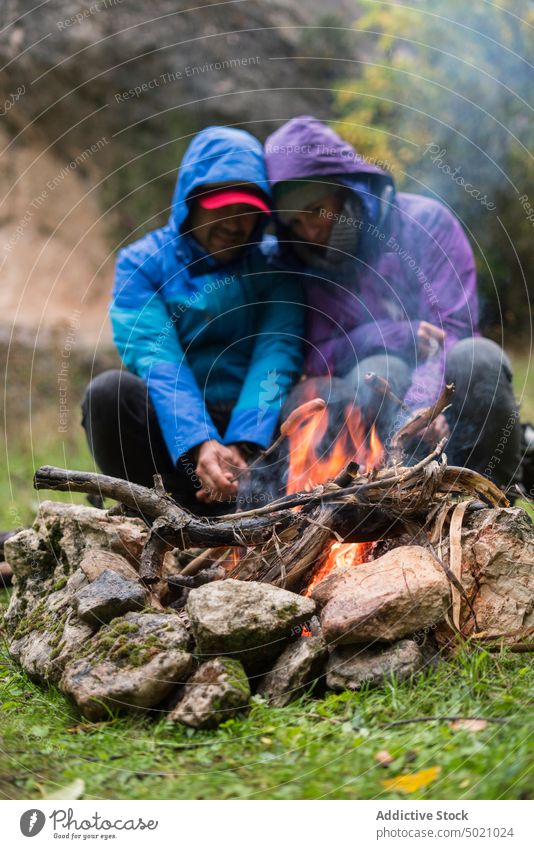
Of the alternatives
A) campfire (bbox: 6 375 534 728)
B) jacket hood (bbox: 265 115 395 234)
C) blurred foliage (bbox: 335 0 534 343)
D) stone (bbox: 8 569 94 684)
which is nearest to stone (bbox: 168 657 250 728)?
campfire (bbox: 6 375 534 728)

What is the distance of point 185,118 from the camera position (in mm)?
9422

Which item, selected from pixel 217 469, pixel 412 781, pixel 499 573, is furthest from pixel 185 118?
pixel 412 781

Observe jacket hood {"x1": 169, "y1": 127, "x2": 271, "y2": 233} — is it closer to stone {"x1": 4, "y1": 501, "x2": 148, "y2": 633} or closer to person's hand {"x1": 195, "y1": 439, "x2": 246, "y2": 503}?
person's hand {"x1": 195, "y1": 439, "x2": 246, "y2": 503}

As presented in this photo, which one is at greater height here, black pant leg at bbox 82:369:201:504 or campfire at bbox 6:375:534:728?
black pant leg at bbox 82:369:201:504

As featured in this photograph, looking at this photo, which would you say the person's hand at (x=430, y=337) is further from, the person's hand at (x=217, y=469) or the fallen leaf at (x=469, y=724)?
the fallen leaf at (x=469, y=724)

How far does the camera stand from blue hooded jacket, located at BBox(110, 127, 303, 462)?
12.3 ft

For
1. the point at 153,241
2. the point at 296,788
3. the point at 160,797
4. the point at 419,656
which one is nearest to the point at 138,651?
the point at 160,797

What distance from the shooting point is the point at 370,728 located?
2.31 m

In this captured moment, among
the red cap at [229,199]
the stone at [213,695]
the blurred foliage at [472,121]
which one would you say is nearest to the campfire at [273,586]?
the stone at [213,695]

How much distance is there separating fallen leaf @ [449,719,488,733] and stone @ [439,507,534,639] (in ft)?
1.36

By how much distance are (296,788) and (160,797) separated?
0.36 meters

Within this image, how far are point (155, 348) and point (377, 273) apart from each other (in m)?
1.17

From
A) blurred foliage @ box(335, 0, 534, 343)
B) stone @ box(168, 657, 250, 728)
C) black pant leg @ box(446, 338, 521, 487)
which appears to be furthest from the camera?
blurred foliage @ box(335, 0, 534, 343)
